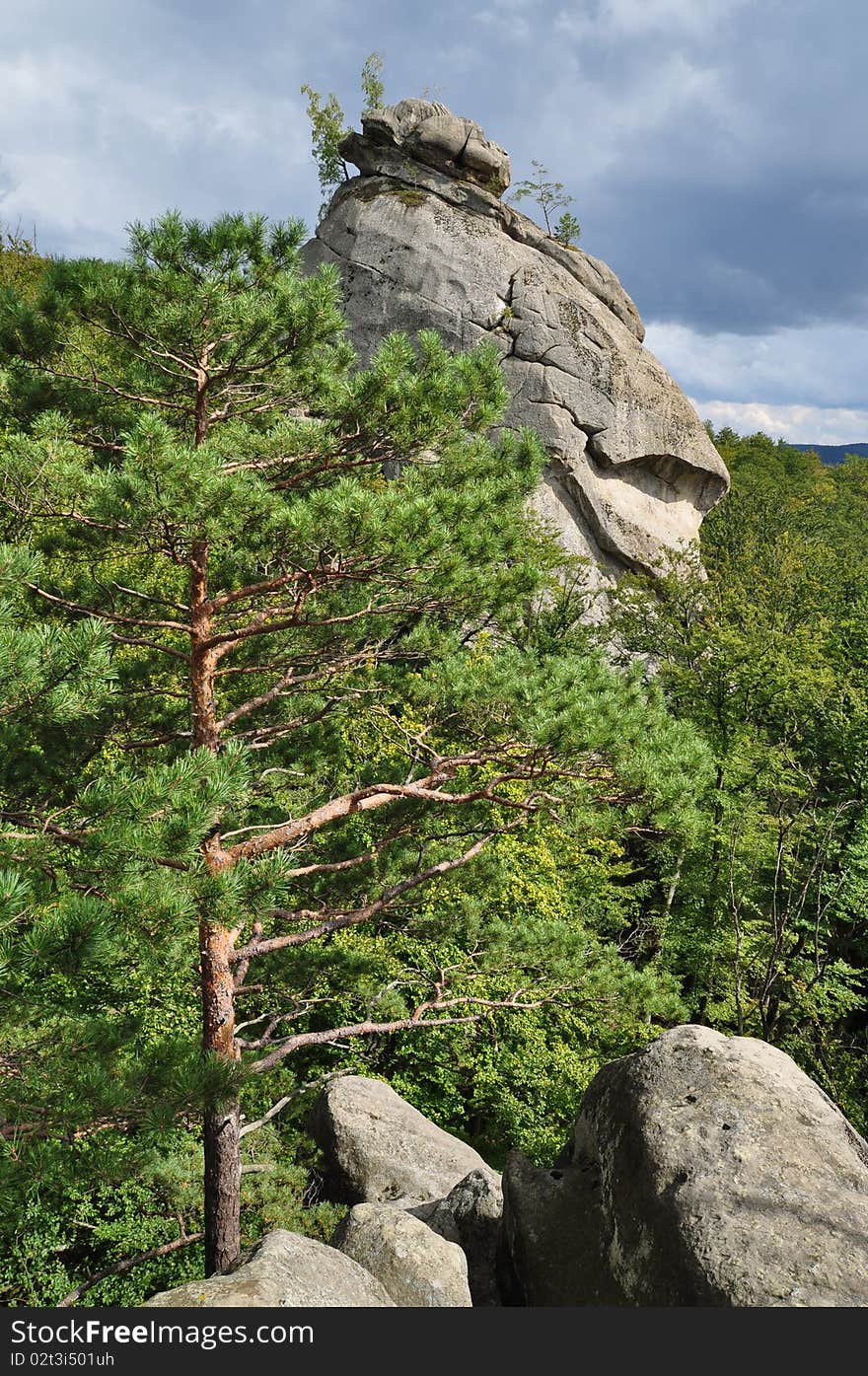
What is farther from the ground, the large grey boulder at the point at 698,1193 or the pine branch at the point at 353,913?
the pine branch at the point at 353,913

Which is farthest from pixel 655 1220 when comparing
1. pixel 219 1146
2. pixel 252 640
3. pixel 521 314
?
pixel 521 314

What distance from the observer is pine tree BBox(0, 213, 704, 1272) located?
4953mm

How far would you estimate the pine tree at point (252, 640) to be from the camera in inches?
195

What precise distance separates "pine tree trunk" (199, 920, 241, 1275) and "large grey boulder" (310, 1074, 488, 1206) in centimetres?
246

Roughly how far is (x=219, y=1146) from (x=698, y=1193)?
350 centimetres

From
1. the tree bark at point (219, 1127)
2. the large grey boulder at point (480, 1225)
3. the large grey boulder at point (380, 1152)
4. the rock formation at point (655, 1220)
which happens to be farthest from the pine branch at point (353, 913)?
the large grey boulder at point (380, 1152)

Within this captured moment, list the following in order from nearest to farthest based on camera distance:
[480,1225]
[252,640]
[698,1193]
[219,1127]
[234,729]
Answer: [698,1193]
[219,1127]
[480,1225]
[252,640]
[234,729]

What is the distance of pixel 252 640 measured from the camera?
7.56 metres

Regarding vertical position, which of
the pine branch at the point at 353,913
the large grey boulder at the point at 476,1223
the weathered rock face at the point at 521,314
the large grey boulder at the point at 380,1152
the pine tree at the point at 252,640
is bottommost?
the large grey boulder at the point at 380,1152

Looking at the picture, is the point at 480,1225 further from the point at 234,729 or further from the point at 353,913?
the point at 234,729

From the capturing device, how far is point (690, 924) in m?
16.0

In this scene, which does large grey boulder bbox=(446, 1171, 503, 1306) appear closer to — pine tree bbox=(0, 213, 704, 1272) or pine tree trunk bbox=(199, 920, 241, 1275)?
pine tree bbox=(0, 213, 704, 1272)

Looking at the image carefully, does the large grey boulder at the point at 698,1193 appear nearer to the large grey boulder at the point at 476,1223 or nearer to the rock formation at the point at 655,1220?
the rock formation at the point at 655,1220

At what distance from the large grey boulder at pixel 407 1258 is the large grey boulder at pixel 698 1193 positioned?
1.57 ft
